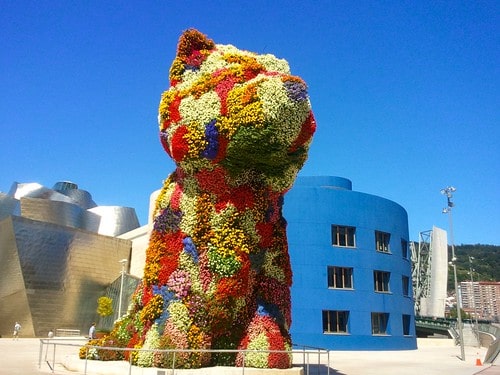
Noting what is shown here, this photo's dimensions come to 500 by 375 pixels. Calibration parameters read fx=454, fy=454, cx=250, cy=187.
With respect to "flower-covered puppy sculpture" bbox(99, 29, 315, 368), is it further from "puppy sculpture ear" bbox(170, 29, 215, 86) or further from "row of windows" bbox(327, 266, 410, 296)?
"row of windows" bbox(327, 266, 410, 296)

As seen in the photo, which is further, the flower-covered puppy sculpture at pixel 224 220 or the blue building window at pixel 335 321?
the blue building window at pixel 335 321

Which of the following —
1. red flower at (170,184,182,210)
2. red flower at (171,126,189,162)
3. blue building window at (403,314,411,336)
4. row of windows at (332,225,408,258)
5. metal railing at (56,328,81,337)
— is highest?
row of windows at (332,225,408,258)

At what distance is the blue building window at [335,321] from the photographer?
29.6 m

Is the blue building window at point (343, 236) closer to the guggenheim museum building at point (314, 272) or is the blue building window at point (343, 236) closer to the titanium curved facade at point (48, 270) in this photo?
the guggenheim museum building at point (314, 272)

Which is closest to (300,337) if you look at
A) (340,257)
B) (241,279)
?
(340,257)

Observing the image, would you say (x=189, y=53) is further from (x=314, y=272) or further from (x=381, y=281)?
(x=381, y=281)

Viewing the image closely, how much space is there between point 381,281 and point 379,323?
9.55 ft

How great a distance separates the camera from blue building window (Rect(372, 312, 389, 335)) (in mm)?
31375

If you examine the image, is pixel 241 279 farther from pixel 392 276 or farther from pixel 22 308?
pixel 22 308

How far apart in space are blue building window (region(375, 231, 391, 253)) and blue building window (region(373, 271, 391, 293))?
166cm

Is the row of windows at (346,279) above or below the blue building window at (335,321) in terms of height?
above

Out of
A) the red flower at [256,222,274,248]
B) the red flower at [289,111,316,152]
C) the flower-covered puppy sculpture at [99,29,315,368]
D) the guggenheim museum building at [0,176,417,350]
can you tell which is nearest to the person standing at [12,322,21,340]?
the guggenheim museum building at [0,176,417,350]

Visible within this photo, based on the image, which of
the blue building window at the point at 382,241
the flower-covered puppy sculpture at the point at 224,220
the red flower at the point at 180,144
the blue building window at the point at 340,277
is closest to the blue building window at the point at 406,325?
the blue building window at the point at 382,241

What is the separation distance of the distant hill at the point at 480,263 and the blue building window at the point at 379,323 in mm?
129213
